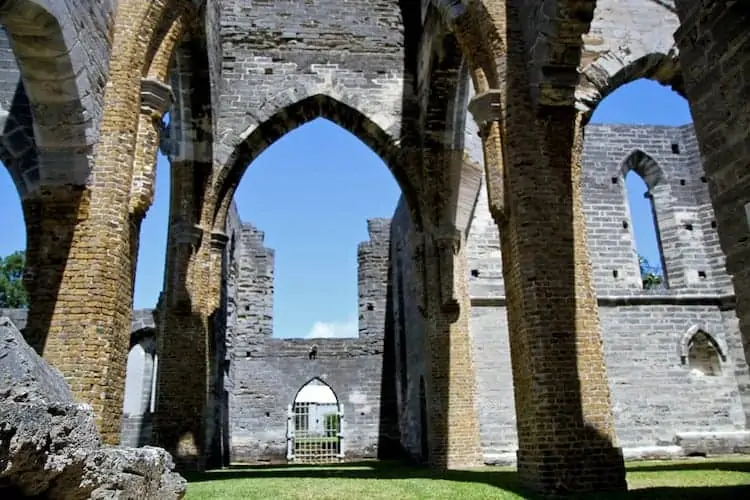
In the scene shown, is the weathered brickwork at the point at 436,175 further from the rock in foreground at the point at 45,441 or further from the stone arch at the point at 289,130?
the rock in foreground at the point at 45,441

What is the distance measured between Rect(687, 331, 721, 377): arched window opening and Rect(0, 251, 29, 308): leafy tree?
27.7 metres

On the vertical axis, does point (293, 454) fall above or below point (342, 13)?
below

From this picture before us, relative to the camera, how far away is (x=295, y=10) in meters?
13.5

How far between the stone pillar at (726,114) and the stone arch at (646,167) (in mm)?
12048

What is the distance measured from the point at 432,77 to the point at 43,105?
755 cm

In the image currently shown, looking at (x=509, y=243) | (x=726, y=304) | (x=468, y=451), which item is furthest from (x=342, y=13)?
(x=726, y=304)

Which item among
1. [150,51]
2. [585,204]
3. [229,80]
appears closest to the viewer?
[150,51]

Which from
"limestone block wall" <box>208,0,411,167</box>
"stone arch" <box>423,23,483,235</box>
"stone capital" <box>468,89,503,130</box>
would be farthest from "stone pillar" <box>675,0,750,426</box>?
"limestone block wall" <box>208,0,411,167</box>

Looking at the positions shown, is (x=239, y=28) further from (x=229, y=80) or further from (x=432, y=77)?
(x=432, y=77)

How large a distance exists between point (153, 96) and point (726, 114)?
598cm

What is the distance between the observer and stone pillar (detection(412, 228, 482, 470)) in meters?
11.4

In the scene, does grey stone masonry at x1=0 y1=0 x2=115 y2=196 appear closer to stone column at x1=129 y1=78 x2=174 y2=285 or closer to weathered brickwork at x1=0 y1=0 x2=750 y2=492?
weathered brickwork at x1=0 y1=0 x2=750 y2=492

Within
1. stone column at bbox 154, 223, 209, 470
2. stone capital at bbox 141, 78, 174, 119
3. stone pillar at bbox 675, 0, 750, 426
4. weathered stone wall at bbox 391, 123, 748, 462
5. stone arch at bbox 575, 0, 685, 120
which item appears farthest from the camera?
weathered stone wall at bbox 391, 123, 748, 462

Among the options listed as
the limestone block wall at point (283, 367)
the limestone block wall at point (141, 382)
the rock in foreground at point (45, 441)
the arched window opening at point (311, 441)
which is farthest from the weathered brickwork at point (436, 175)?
the arched window opening at point (311, 441)
